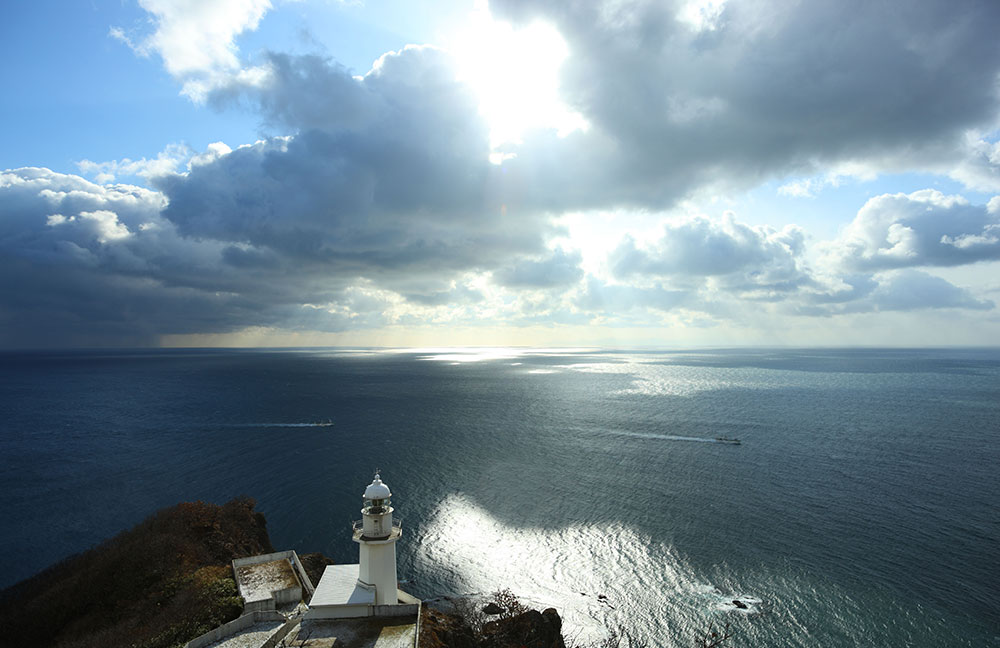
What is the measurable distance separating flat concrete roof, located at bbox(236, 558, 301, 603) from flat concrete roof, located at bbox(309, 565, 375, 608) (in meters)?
3.23

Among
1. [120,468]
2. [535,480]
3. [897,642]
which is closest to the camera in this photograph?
[897,642]

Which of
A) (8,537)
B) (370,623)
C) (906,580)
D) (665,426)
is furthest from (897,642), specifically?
(8,537)

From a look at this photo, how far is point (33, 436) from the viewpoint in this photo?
9050 cm

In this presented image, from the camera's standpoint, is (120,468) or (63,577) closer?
(63,577)

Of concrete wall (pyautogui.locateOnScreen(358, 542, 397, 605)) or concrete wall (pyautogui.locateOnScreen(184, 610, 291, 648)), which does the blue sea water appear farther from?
concrete wall (pyautogui.locateOnScreen(184, 610, 291, 648))

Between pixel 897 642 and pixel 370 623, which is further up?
pixel 370 623

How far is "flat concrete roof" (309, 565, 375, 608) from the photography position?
87.5 ft

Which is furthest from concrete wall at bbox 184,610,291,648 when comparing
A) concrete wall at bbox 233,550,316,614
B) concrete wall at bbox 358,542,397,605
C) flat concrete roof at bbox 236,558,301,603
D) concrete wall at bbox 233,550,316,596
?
concrete wall at bbox 358,542,397,605

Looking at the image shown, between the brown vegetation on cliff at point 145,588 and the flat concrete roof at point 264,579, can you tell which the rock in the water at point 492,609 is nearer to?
the flat concrete roof at point 264,579

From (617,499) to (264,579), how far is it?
38.6 m

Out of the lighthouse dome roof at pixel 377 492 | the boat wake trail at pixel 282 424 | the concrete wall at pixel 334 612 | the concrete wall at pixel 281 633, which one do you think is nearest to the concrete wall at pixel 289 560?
the concrete wall at pixel 281 633

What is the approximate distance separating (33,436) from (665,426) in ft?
392

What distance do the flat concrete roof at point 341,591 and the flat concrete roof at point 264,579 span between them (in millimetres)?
3227

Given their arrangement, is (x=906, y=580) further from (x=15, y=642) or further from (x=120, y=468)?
(x=120, y=468)
